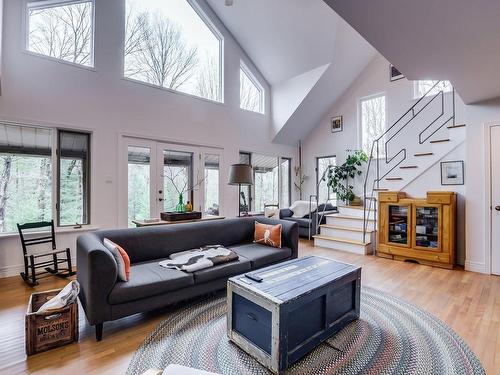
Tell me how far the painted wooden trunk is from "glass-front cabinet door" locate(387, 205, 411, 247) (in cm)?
248

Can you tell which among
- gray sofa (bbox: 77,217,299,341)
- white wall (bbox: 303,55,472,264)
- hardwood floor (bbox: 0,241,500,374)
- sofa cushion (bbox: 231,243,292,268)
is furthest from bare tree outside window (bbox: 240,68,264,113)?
hardwood floor (bbox: 0,241,500,374)

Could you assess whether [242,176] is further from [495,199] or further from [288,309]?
[495,199]

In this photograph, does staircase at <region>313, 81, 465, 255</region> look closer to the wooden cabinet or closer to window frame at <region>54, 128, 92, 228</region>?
the wooden cabinet

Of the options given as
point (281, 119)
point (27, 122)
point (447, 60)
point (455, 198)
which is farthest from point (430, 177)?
point (27, 122)

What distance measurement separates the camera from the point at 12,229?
11.9 feet

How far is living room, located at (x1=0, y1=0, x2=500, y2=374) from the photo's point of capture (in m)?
1.96

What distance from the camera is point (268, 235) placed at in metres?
3.59

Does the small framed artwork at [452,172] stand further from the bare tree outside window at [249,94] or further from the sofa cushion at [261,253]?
the bare tree outside window at [249,94]

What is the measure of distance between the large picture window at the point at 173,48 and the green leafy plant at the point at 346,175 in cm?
339

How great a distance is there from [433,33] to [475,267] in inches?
135

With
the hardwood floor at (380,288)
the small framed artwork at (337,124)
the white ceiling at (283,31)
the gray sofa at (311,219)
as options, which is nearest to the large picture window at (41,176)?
the hardwood floor at (380,288)

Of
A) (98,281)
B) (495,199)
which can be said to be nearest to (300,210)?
(495,199)

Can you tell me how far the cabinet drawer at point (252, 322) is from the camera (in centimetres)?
177

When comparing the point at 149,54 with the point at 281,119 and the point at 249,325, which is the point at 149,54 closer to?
the point at 281,119
